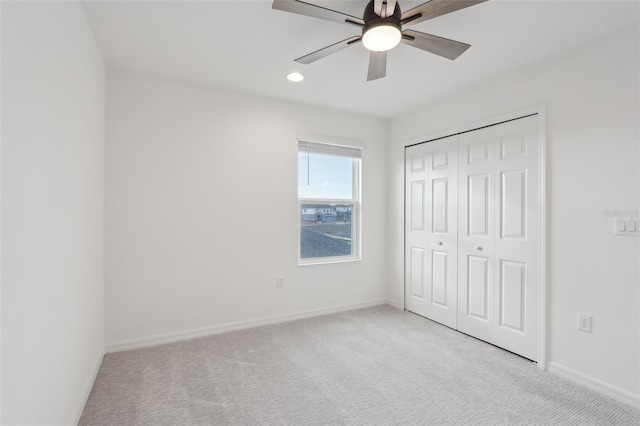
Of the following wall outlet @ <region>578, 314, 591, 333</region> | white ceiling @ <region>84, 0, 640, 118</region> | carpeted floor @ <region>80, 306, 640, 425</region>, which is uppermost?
white ceiling @ <region>84, 0, 640, 118</region>

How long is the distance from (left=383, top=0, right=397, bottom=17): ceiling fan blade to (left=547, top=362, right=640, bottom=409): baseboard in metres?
2.76

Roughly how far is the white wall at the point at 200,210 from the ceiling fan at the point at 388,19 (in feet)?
5.07

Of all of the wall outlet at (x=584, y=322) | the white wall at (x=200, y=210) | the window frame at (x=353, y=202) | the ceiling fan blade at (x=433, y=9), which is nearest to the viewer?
the ceiling fan blade at (x=433, y=9)

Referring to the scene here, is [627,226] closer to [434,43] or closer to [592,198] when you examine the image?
[592,198]

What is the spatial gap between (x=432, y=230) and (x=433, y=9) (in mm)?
2409

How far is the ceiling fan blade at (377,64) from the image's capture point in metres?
2.02

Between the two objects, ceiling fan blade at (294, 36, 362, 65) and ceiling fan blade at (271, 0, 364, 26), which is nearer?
ceiling fan blade at (271, 0, 364, 26)

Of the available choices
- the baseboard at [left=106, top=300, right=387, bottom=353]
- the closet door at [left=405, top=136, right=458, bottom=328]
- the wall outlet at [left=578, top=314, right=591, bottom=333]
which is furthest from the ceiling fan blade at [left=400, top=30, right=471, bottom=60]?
Answer: the baseboard at [left=106, top=300, right=387, bottom=353]

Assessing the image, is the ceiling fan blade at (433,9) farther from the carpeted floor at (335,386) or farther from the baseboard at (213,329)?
the baseboard at (213,329)

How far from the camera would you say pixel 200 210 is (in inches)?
121

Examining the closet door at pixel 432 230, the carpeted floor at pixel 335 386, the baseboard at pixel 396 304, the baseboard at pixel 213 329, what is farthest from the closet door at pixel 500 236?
the baseboard at pixel 213 329

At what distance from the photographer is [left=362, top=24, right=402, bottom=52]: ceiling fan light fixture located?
1716 millimetres

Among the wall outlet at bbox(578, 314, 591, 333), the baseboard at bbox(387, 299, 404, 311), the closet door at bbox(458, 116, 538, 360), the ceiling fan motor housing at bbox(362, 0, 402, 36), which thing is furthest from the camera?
the baseboard at bbox(387, 299, 404, 311)

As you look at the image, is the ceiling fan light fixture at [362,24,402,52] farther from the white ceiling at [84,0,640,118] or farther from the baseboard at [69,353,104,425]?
the baseboard at [69,353,104,425]
